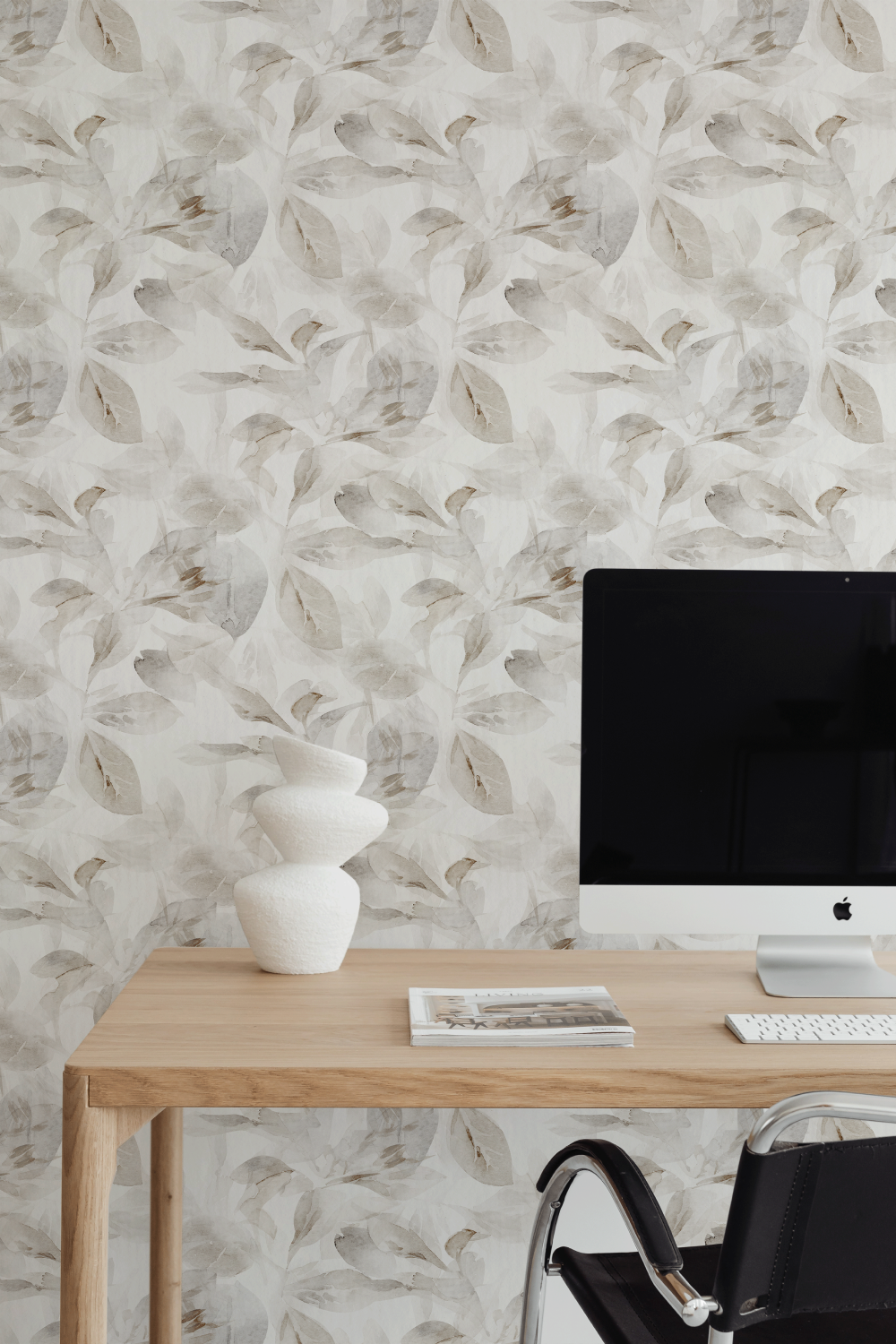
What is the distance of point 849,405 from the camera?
1.88 m

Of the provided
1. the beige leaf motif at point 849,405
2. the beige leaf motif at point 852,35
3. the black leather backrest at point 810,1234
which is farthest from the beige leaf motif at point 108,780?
the beige leaf motif at point 852,35

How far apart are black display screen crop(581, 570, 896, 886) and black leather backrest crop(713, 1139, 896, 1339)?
1.98ft

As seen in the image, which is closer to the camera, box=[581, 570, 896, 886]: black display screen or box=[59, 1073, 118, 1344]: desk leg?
box=[59, 1073, 118, 1344]: desk leg

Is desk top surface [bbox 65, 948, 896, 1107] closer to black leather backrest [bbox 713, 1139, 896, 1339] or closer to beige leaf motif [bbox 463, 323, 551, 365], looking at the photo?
black leather backrest [bbox 713, 1139, 896, 1339]

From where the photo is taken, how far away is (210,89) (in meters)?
1.83

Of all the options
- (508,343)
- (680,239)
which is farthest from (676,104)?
(508,343)

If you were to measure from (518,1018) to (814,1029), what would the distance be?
0.35 m

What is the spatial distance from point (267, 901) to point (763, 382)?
1.13m

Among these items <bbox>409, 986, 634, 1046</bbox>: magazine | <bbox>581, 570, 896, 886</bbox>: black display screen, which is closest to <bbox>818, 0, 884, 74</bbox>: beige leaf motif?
<bbox>581, 570, 896, 886</bbox>: black display screen

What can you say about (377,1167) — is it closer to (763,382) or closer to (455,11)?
(763,382)

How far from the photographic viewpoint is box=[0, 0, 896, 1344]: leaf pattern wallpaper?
72.1 inches

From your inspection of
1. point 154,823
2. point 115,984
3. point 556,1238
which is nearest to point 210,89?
point 154,823

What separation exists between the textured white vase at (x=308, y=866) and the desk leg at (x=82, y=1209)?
0.41m

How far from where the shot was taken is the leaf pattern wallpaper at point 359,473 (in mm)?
1831
